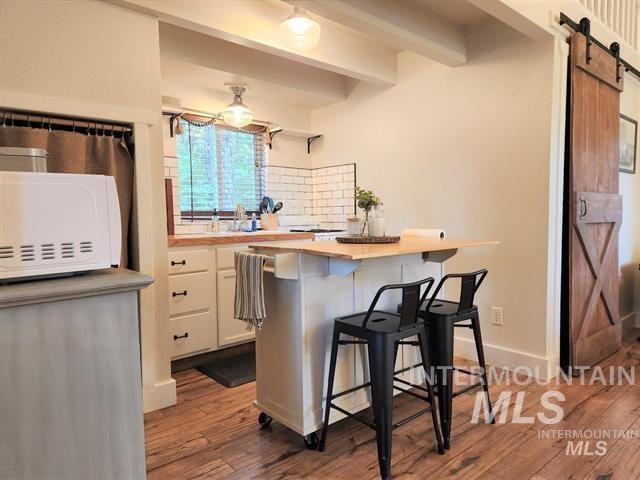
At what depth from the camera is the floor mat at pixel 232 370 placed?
108 inches

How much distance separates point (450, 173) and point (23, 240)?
2.76 meters

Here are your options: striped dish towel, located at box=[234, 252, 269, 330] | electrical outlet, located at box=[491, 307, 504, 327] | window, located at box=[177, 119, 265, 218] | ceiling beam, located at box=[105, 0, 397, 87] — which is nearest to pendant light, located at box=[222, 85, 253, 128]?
window, located at box=[177, 119, 265, 218]

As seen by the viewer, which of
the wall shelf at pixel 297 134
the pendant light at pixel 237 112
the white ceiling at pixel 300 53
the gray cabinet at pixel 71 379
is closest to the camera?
the gray cabinet at pixel 71 379

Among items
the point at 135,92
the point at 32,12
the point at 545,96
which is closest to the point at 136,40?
the point at 135,92

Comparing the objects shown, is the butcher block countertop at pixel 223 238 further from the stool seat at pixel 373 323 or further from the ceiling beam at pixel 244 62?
the stool seat at pixel 373 323

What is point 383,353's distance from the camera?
1.70 metres

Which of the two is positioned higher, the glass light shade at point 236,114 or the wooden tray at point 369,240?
the glass light shade at point 236,114

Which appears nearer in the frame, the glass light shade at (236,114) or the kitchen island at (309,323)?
the kitchen island at (309,323)

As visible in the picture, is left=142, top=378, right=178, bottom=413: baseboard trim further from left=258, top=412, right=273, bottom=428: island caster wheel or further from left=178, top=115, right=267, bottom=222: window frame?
left=178, top=115, right=267, bottom=222: window frame

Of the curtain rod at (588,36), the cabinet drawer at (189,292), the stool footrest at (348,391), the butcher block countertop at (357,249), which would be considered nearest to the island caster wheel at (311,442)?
the stool footrest at (348,391)

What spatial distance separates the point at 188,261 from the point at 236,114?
4.47ft

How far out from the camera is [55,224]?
1.04 metres

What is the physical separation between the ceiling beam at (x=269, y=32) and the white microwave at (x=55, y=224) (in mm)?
1473

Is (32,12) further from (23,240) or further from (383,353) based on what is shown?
(383,353)
